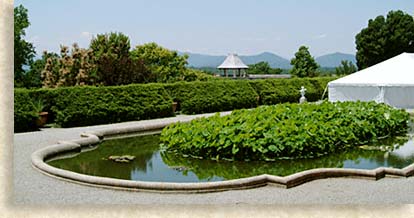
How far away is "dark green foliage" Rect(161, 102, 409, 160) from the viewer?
6.41m

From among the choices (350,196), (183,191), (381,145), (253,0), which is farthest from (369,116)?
(183,191)

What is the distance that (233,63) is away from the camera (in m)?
26.2

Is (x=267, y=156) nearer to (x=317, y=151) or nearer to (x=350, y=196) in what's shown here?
(x=317, y=151)

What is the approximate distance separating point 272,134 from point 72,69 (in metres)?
8.84

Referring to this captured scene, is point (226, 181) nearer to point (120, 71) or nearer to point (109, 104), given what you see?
point (109, 104)

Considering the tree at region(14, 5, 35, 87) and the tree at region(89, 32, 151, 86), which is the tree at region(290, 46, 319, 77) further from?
the tree at region(14, 5, 35, 87)

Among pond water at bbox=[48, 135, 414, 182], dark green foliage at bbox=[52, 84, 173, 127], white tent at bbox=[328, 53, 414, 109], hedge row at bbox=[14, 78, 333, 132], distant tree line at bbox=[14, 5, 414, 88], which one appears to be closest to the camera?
pond water at bbox=[48, 135, 414, 182]

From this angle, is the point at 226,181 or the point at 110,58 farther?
the point at 110,58

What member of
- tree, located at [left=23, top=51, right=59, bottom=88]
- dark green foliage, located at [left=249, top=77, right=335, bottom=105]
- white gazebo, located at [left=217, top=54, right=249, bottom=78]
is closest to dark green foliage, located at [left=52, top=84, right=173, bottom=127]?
dark green foliage, located at [left=249, top=77, right=335, bottom=105]

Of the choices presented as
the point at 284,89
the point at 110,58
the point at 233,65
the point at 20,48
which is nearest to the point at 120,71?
the point at 110,58

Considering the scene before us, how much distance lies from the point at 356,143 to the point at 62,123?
5.02m

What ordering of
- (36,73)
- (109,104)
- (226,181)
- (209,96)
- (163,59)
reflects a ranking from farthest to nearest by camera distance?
(163,59) < (36,73) < (209,96) < (109,104) < (226,181)

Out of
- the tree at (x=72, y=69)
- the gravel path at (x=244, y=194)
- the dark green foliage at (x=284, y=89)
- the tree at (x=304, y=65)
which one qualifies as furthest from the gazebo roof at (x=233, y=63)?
the gravel path at (x=244, y=194)

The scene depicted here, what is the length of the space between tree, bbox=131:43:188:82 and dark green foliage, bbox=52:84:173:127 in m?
9.18
